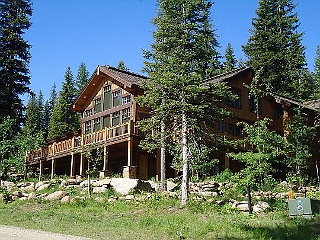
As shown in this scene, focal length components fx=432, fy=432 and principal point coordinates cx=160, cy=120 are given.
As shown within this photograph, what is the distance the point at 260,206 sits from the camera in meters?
16.0

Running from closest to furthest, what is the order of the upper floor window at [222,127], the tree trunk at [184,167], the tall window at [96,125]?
the tree trunk at [184,167], the upper floor window at [222,127], the tall window at [96,125]

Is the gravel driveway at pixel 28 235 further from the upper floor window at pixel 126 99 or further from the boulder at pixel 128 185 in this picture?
the upper floor window at pixel 126 99

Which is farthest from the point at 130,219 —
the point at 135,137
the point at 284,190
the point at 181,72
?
the point at 135,137

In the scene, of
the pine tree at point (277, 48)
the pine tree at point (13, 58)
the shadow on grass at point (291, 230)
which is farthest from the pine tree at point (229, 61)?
the shadow on grass at point (291, 230)

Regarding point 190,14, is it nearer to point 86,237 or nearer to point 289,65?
point 86,237

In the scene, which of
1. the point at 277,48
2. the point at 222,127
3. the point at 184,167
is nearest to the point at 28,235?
the point at 184,167

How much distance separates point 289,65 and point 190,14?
63.1 ft

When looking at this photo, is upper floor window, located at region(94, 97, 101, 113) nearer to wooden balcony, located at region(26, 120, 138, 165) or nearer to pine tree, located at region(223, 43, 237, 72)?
wooden balcony, located at region(26, 120, 138, 165)

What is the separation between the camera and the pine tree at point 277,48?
1533 inches

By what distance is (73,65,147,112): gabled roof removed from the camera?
29.0 meters

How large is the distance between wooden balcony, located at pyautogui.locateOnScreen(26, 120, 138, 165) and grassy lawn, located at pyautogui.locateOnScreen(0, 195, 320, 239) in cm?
696

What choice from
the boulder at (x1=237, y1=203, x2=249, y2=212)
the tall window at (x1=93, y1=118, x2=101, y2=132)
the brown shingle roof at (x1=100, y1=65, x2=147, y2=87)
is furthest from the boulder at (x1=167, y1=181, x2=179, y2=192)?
the tall window at (x1=93, y1=118, x2=101, y2=132)

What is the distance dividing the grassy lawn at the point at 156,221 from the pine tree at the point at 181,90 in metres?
1.81

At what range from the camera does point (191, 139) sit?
1923cm
